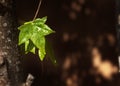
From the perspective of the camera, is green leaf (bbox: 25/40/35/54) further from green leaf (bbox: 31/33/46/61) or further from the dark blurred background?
the dark blurred background

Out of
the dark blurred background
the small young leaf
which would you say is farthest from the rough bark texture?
the dark blurred background

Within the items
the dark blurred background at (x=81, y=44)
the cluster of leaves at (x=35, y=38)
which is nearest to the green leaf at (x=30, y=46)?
the cluster of leaves at (x=35, y=38)

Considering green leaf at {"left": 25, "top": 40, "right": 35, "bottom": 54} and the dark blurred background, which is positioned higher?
green leaf at {"left": 25, "top": 40, "right": 35, "bottom": 54}

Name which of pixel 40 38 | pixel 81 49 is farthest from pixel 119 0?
pixel 40 38

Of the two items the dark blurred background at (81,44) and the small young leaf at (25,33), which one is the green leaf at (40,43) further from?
the dark blurred background at (81,44)

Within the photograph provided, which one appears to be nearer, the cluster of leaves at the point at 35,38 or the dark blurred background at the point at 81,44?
the cluster of leaves at the point at 35,38

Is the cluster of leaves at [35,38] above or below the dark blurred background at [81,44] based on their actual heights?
above
